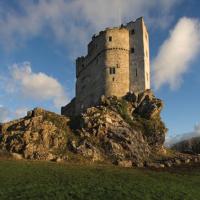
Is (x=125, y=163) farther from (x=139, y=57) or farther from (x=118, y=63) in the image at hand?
(x=139, y=57)

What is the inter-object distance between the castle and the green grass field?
3043 centimetres

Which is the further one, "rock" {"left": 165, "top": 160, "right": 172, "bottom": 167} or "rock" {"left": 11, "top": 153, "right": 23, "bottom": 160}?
"rock" {"left": 165, "top": 160, "right": 172, "bottom": 167}

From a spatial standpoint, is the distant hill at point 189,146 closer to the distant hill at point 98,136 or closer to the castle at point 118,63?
the castle at point 118,63

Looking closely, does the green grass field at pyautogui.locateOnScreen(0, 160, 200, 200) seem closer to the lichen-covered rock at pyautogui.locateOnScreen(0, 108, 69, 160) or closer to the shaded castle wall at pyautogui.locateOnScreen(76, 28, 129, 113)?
the lichen-covered rock at pyautogui.locateOnScreen(0, 108, 69, 160)

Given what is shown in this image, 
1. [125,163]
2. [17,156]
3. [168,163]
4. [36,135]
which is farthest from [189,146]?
[17,156]

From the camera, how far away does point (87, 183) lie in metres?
39.8

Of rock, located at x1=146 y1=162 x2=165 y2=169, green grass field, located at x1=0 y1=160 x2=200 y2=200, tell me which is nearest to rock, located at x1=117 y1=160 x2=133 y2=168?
rock, located at x1=146 y1=162 x2=165 y2=169

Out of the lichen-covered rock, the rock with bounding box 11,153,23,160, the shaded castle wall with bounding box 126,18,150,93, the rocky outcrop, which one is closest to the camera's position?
the rock with bounding box 11,153,23,160

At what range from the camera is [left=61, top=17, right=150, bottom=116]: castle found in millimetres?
79225

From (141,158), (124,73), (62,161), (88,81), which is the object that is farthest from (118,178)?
(88,81)

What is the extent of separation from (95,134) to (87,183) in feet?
84.1

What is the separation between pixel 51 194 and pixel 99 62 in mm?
51919

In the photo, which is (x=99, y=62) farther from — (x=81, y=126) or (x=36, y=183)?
(x=36, y=183)

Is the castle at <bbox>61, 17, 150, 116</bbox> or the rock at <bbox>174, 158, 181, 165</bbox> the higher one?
the castle at <bbox>61, 17, 150, 116</bbox>
